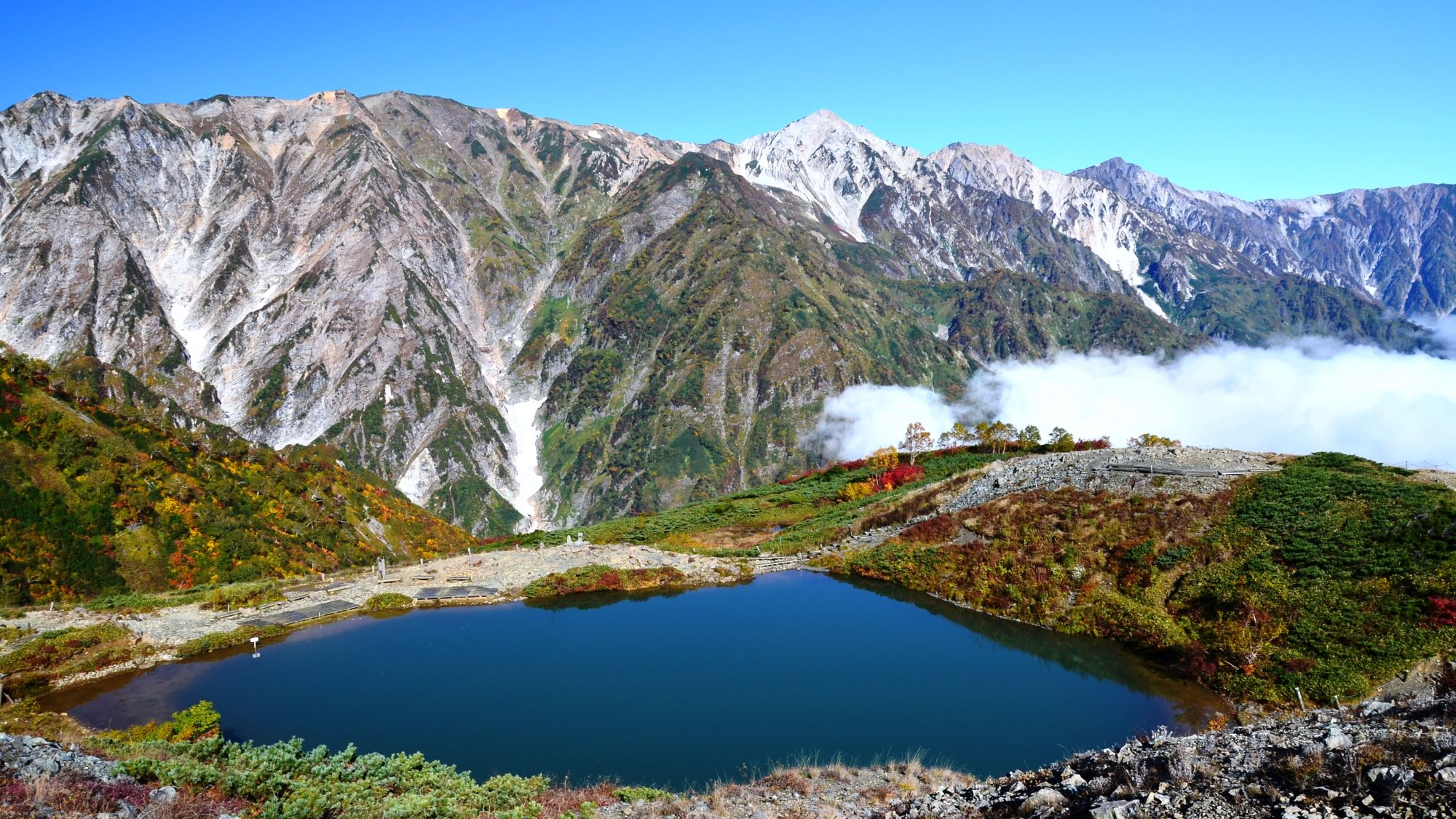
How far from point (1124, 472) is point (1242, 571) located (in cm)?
1748

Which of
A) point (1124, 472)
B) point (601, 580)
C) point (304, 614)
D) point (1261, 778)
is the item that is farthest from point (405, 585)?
point (1124, 472)

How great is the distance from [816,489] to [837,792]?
80549mm

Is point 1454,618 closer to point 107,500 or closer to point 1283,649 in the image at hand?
point 1283,649

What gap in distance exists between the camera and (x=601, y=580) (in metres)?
61.3

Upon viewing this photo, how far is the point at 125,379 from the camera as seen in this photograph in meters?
194

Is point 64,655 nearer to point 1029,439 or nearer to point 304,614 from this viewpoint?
point 304,614

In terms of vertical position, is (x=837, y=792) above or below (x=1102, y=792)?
below

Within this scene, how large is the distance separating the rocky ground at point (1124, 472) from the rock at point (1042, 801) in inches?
1816

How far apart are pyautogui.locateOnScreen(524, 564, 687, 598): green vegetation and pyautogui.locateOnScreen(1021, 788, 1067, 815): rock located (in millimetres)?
46866

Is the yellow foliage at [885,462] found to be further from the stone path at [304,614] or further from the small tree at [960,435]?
the stone path at [304,614]

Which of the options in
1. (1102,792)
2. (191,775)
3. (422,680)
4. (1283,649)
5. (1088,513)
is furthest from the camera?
(1088,513)

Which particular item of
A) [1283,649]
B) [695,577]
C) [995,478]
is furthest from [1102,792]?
[995,478]

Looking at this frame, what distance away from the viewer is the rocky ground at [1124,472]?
2229 inches

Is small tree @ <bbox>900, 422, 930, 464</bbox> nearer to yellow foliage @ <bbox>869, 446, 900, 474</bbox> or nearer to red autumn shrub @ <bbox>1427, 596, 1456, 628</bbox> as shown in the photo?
yellow foliage @ <bbox>869, 446, 900, 474</bbox>
